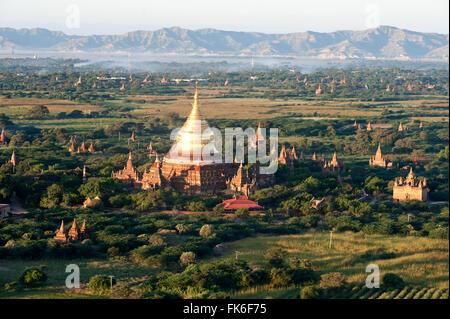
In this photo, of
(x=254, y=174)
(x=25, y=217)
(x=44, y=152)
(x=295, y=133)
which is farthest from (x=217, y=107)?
(x=25, y=217)

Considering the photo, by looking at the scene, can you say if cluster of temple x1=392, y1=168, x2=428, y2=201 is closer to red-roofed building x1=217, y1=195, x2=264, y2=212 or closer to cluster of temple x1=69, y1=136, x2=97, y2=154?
red-roofed building x1=217, y1=195, x2=264, y2=212

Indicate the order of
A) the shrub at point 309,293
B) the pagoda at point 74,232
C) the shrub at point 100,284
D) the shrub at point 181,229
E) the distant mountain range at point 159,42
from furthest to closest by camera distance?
1. the distant mountain range at point 159,42
2. the shrub at point 181,229
3. the pagoda at point 74,232
4. the shrub at point 100,284
5. the shrub at point 309,293

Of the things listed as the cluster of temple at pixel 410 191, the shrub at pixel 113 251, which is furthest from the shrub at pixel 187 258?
the cluster of temple at pixel 410 191

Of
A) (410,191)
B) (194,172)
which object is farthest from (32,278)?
(410,191)

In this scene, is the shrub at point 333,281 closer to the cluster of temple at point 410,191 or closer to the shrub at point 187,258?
the shrub at point 187,258

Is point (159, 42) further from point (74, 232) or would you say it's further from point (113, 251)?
point (113, 251)

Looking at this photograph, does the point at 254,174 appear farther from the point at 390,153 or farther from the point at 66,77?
the point at 66,77

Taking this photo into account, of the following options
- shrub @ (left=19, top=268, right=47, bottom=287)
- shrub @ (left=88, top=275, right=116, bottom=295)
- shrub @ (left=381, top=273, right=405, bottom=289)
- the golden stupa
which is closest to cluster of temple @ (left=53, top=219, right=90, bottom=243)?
shrub @ (left=19, top=268, right=47, bottom=287)
